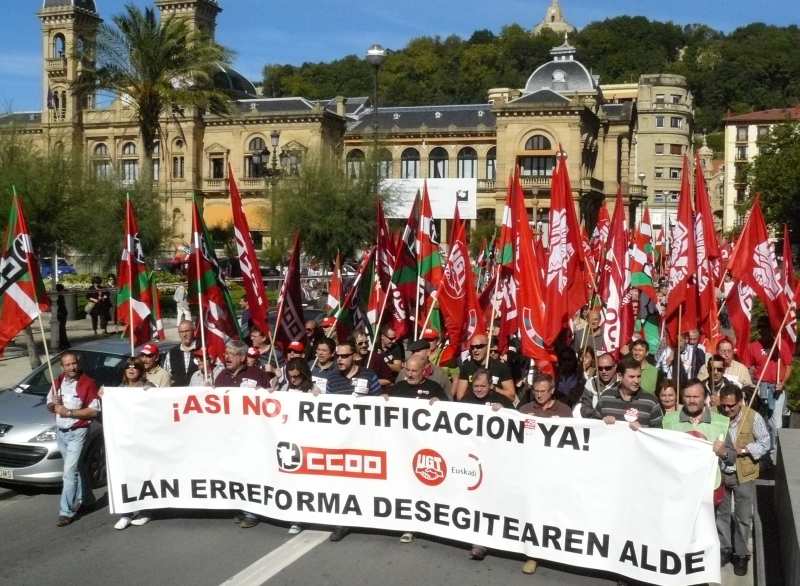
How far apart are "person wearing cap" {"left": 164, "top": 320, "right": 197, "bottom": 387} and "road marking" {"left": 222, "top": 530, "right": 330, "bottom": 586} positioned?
3507 mm

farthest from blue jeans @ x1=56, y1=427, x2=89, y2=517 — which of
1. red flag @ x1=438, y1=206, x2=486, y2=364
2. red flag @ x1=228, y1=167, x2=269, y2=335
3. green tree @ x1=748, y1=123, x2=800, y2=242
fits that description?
green tree @ x1=748, y1=123, x2=800, y2=242

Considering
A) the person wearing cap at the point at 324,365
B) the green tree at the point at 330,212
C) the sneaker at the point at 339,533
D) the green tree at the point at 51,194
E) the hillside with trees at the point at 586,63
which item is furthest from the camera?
the hillside with trees at the point at 586,63

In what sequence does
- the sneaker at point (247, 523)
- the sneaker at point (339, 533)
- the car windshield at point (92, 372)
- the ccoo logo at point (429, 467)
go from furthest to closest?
the car windshield at point (92, 372)
the sneaker at point (247, 523)
the sneaker at point (339, 533)
the ccoo logo at point (429, 467)

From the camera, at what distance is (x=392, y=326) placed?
549 inches

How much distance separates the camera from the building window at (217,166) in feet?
249

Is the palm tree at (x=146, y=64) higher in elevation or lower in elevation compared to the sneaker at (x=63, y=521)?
higher

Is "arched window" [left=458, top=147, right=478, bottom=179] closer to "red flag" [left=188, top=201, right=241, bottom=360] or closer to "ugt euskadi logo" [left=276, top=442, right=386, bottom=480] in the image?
"red flag" [left=188, top=201, right=241, bottom=360]

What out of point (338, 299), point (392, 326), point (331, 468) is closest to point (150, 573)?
point (331, 468)

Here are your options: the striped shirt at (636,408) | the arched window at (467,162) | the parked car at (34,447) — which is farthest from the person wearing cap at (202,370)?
the arched window at (467,162)

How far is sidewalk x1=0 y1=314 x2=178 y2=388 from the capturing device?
19250 mm

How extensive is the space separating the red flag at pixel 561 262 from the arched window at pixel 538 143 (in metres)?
64.6

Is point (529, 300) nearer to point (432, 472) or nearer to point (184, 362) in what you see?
point (432, 472)

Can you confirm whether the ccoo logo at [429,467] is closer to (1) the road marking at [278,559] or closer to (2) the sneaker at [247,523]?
(1) the road marking at [278,559]

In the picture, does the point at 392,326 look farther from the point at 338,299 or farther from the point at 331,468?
the point at 331,468
